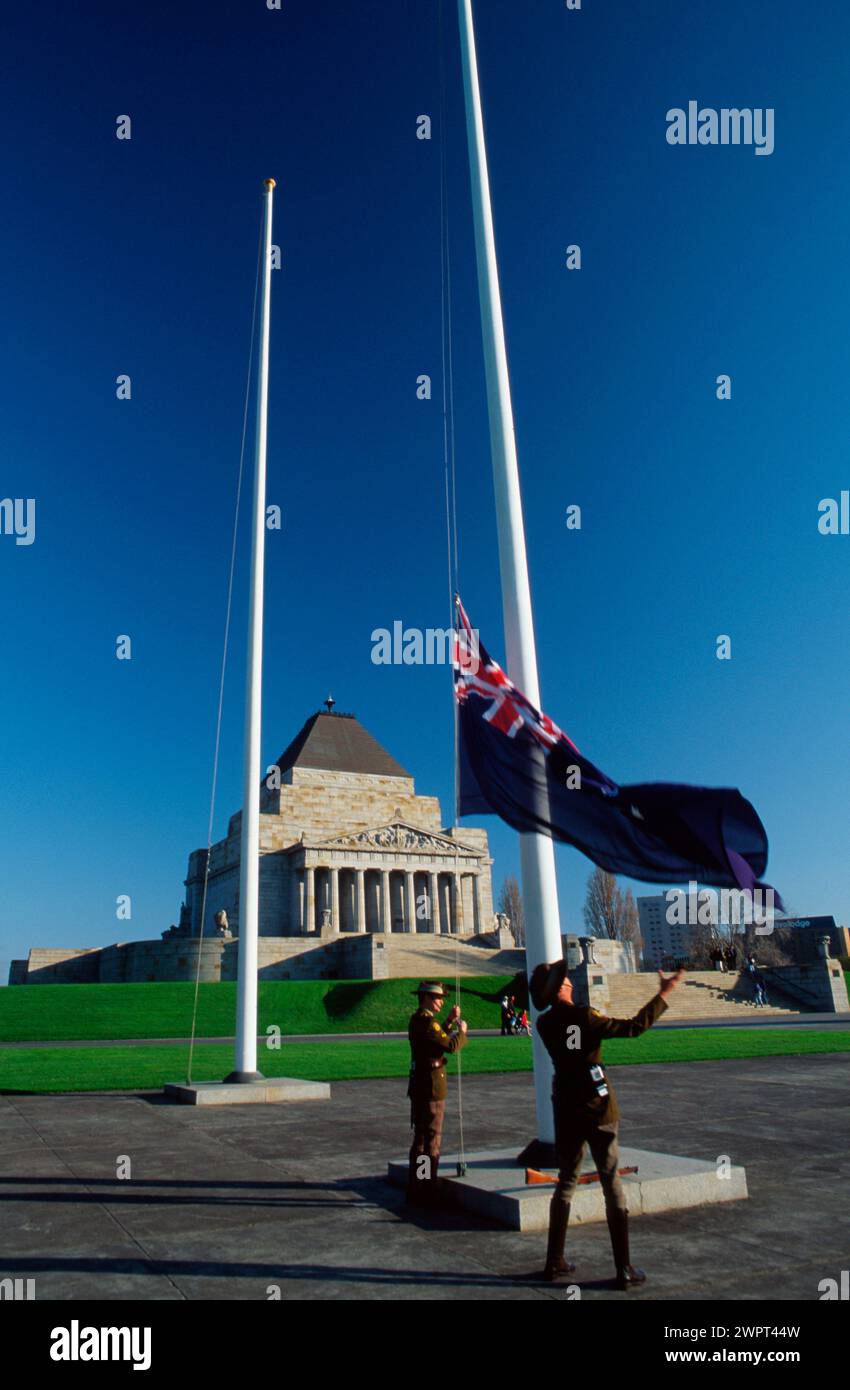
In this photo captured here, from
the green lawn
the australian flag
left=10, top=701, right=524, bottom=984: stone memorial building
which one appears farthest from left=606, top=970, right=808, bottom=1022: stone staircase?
the australian flag

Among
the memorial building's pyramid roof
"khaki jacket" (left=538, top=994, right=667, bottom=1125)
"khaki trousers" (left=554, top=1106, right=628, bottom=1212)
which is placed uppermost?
the memorial building's pyramid roof

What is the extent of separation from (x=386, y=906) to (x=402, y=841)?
5997 mm

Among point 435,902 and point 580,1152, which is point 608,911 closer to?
point 435,902

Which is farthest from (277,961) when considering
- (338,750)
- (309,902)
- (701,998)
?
(338,750)

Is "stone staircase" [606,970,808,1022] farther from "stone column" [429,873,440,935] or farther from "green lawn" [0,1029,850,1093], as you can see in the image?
"stone column" [429,873,440,935]

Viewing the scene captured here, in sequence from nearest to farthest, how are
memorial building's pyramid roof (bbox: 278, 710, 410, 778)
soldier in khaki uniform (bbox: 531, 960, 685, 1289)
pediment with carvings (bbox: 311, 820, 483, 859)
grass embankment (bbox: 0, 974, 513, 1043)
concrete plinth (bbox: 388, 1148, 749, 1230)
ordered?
soldier in khaki uniform (bbox: 531, 960, 685, 1289) → concrete plinth (bbox: 388, 1148, 749, 1230) → grass embankment (bbox: 0, 974, 513, 1043) → pediment with carvings (bbox: 311, 820, 483, 859) → memorial building's pyramid roof (bbox: 278, 710, 410, 778)

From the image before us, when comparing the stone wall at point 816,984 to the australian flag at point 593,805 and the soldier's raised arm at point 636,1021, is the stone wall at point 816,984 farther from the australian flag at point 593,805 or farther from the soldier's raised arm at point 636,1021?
the soldier's raised arm at point 636,1021

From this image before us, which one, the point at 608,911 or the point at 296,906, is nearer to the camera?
the point at 296,906

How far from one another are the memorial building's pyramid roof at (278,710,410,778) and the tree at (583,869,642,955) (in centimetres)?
2269

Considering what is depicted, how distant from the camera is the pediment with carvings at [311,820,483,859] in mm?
76119

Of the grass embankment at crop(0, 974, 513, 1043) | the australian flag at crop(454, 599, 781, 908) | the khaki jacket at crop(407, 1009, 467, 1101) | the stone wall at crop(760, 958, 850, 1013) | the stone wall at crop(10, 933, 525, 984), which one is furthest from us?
the stone wall at crop(10, 933, 525, 984)

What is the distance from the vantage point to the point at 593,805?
25.7ft
